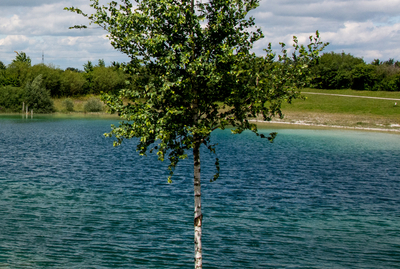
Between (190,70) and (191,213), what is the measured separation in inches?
569

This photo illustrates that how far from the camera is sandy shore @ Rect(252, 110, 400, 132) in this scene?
89688 mm

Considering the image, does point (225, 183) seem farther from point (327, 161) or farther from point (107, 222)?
point (327, 161)

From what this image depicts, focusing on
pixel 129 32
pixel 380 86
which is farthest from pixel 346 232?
pixel 380 86

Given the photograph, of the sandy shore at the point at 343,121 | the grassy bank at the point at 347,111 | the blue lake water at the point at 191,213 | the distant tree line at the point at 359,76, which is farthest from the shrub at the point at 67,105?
the blue lake water at the point at 191,213

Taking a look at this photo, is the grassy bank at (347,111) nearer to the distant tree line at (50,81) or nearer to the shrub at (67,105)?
the distant tree line at (50,81)

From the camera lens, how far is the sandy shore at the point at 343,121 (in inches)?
3531

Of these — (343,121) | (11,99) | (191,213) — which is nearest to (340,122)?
(343,121)

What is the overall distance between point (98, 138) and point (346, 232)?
5171 centimetres

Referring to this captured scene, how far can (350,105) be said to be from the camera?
109750 millimetres

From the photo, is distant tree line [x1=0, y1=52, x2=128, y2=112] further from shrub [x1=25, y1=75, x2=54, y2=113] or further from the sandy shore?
the sandy shore

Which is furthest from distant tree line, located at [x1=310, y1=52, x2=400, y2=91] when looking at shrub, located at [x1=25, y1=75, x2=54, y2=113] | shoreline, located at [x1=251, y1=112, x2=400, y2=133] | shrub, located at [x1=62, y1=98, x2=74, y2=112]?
shrub, located at [x1=25, y1=75, x2=54, y2=113]

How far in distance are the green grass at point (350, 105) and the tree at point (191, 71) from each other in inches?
3578

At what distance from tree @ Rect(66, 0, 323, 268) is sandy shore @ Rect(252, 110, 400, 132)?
80736 mm

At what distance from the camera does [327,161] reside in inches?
1861
